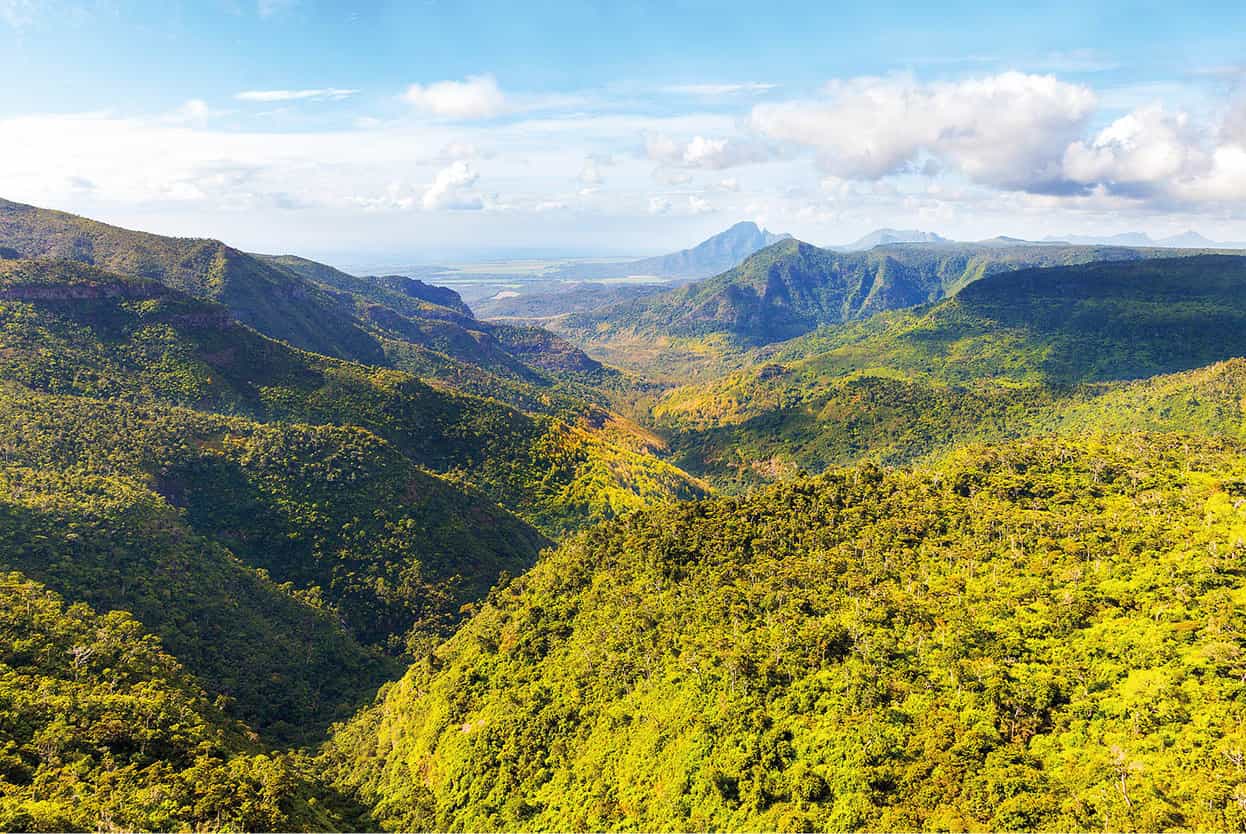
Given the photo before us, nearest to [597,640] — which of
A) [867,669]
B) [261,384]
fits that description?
[867,669]

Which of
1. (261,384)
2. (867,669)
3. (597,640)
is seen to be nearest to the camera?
(867,669)

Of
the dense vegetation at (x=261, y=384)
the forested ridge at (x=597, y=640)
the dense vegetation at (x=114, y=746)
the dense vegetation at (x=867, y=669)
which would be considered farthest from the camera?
the dense vegetation at (x=261, y=384)

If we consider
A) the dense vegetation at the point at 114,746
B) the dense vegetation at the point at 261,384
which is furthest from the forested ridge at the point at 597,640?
the dense vegetation at the point at 261,384

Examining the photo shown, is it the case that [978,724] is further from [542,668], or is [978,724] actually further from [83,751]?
[83,751]

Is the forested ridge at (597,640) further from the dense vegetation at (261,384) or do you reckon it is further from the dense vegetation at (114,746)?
the dense vegetation at (261,384)

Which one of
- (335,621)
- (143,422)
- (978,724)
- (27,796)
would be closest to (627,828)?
(978,724)

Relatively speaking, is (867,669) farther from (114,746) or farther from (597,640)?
(114,746)
